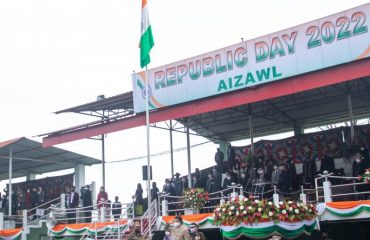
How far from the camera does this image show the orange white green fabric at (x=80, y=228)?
62.3 ft

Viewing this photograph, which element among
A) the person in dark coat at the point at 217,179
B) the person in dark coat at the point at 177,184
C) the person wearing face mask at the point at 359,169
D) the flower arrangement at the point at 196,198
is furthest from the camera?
the person in dark coat at the point at 177,184

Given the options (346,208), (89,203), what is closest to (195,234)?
(346,208)

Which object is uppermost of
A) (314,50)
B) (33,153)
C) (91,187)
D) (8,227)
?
(314,50)

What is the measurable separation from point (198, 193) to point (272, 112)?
289 inches

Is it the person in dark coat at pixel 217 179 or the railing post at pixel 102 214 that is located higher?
the person in dark coat at pixel 217 179

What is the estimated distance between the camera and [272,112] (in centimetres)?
2308

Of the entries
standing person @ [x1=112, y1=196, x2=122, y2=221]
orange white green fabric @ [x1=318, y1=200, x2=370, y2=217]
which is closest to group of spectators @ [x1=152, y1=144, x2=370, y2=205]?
standing person @ [x1=112, y1=196, x2=122, y2=221]

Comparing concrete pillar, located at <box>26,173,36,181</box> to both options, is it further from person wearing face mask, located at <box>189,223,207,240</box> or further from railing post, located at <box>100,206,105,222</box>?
person wearing face mask, located at <box>189,223,207,240</box>

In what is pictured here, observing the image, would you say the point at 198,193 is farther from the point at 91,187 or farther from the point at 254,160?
the point at 91,187

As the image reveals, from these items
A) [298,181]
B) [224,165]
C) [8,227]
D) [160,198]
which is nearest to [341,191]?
[298,181]

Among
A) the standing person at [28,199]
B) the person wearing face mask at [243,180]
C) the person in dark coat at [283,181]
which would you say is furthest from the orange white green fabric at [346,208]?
the standing person at [28,199]

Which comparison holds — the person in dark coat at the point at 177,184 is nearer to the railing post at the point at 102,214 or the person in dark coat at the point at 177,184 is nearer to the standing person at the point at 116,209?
the standing person at the point at 116,209

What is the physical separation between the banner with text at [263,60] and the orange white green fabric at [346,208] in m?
4.33

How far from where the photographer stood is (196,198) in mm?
17016
